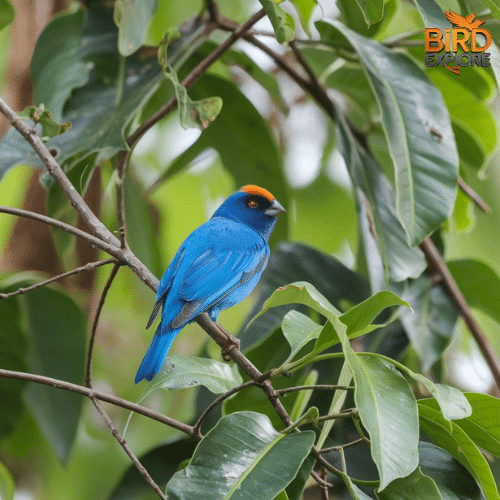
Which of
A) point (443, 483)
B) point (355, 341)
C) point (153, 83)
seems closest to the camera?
point (443, 483)

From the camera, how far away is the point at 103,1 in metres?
3.32

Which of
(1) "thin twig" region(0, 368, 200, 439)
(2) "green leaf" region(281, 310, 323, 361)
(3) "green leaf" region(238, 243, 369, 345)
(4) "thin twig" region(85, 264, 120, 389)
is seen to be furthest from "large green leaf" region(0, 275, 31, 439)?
(2) "green leaf" region(281, 310, 323, 361)

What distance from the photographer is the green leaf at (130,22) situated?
7.77 feet

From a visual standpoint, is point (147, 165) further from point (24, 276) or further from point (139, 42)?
point (139, 42)

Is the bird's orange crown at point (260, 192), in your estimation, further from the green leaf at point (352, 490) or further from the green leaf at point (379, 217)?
the green leaf at point (352, 490)

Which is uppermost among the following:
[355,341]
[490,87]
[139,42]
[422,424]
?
[139,42]

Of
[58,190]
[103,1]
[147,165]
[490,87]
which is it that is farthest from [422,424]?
[147,165]

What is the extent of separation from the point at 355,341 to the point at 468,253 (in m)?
1.67

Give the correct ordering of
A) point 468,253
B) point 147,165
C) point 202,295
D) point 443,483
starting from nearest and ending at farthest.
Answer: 1. point 443,483
2. point 202,295
3. point 468,253
4. point 147,165

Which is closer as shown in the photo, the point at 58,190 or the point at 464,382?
the point at 58,190

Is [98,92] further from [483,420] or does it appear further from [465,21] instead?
[483,420]

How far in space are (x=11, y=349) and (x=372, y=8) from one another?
2216 mm

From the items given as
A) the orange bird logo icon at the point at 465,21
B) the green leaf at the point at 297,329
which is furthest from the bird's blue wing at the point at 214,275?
the orange bird logo icon at the point at 465,21

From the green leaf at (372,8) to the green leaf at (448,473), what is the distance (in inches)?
54.2
